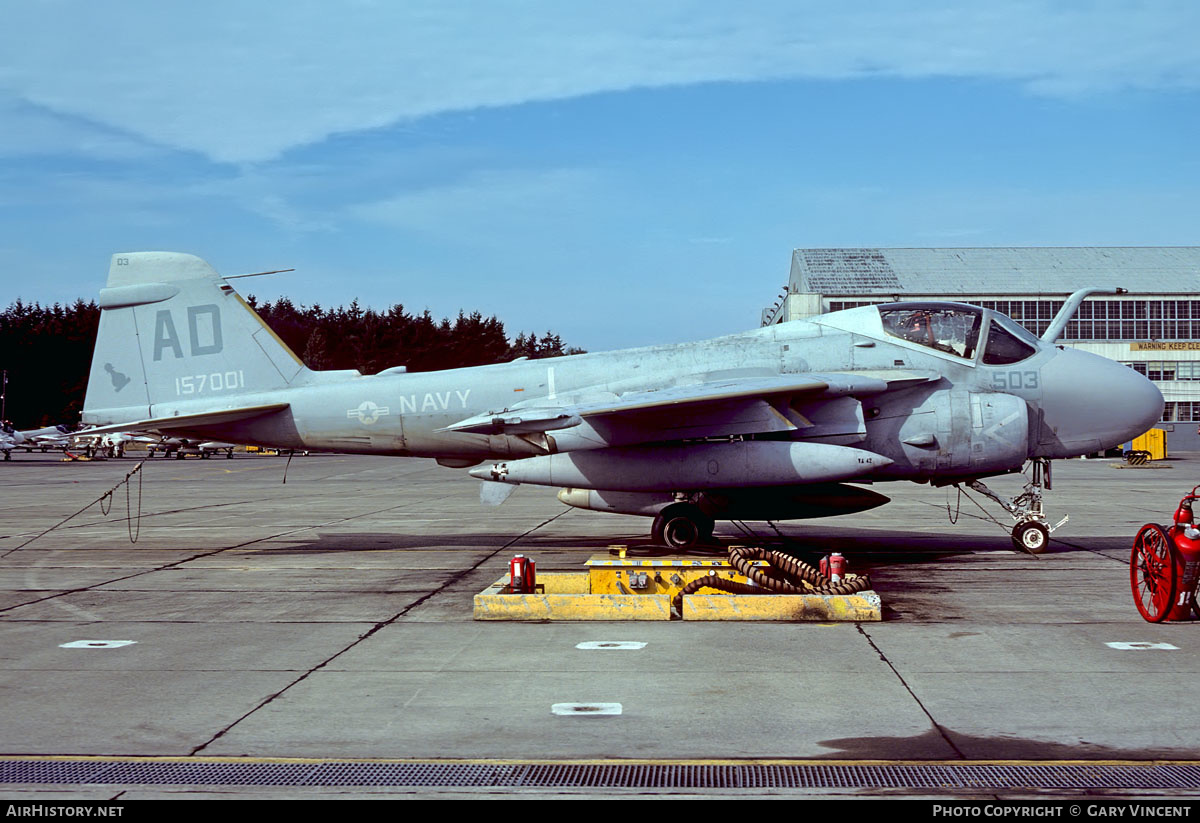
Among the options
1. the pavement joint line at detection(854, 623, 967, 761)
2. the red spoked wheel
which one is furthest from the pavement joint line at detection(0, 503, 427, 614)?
the red spoked wheel

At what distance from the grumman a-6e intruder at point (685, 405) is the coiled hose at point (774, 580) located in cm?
223

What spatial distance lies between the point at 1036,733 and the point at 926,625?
3156 millimetres

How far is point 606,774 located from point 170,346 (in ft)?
37.6

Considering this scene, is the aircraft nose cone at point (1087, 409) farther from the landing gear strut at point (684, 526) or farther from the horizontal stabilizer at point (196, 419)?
the horizontal stabilizer at point (196, 419)

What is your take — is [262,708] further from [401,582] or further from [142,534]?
[142,534]

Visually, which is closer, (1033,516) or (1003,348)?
(1003,348)

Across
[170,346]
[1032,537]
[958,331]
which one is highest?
[170,346]

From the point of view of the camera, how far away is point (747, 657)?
7746 mm

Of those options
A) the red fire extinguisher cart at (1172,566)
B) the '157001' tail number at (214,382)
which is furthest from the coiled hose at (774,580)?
the '157001' tail number at (214,382)

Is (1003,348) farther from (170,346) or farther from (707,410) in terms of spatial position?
(170,346)

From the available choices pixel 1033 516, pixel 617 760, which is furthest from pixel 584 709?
pixel 1033 516

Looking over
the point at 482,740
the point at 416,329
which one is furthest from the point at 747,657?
the point at 416,329

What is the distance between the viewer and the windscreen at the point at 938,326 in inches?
526

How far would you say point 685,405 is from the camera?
12422 millimetres
